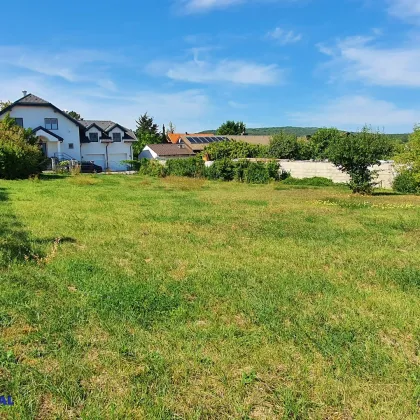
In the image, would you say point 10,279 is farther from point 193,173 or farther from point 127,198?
point 193,173

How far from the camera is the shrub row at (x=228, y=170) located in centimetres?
2419

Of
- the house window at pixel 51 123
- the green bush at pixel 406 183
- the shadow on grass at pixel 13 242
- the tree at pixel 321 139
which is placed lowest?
the shadow on grass at pixel 13 242

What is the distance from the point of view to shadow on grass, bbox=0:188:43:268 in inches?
221

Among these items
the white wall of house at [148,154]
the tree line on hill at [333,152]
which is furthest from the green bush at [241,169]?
the white wall of house at [148,154]

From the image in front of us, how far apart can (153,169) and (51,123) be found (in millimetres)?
16522

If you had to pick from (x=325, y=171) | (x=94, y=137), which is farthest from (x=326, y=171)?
(x=94, y=137)

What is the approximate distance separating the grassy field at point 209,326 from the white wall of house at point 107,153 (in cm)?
3768

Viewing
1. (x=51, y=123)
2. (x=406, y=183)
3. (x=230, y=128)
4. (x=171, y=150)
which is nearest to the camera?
(x=406, y=183)

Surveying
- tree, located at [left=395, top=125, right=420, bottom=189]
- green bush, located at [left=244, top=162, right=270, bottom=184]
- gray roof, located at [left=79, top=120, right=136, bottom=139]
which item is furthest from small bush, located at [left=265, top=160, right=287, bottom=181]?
gray roof, located at [left=79, top=120, right=136, bottom=139]

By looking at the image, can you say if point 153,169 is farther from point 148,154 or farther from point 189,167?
point 148,154

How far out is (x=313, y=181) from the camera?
23.0 m

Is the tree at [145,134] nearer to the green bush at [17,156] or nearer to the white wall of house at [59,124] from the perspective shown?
the white wall of house at [59,124]

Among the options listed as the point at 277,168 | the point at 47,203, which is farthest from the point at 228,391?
the point at 277,168

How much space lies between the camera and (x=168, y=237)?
7492 mm
